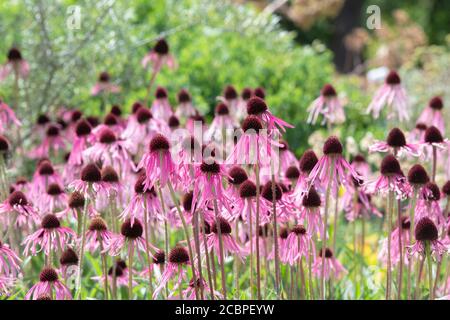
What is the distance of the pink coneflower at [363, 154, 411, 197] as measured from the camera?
2066 mm

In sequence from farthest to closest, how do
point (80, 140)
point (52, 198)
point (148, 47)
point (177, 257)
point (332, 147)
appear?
point (148, 47) < point (80, 140) < point (52, 198) < point (177, 257) < point (332, 147)

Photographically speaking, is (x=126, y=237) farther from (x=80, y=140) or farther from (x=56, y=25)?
(x=56, y=25)

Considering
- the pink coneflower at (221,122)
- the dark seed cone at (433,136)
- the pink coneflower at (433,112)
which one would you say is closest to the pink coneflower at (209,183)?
the dark seed cone at (433,136)

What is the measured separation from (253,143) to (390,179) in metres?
0.52

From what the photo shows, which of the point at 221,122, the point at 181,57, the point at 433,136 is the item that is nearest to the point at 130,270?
the point at 433,136

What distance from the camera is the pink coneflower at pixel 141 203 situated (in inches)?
81.4

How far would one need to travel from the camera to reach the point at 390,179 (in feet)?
6.85

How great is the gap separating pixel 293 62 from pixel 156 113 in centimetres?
303

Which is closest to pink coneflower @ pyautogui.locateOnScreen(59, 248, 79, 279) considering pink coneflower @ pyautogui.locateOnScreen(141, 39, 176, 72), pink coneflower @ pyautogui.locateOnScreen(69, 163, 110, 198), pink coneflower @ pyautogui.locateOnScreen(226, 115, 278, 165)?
pink coneflower @ pyautogui.locateOnScreen(69, 163, 110, 198)

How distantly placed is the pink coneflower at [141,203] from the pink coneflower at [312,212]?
0.43 metres

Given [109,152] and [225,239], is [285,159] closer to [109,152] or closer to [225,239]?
[109,152]

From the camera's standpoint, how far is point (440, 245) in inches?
77.9

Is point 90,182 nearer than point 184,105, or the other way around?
point 90,182
